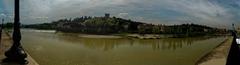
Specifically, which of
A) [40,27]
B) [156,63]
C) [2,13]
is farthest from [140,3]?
[2,13]

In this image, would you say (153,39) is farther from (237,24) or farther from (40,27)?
(40,27)

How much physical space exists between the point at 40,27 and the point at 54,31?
0.21 m

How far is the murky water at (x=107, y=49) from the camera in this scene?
14.7 feet

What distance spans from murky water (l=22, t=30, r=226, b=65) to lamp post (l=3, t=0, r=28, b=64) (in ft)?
0.46

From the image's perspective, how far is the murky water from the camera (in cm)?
449

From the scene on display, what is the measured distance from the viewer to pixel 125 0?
4543 millimetres

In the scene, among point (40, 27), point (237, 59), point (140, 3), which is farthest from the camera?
point (140, 3)

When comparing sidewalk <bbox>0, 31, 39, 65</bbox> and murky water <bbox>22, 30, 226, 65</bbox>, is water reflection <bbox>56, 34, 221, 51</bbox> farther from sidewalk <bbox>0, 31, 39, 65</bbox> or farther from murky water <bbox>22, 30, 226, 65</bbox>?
sidewalk <bbox>0, 31, 39, 65</bbox>

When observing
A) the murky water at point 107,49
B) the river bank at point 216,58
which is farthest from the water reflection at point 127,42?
the river bank at point 216,58

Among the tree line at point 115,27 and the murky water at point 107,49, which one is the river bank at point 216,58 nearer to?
the murky water at point 107,49

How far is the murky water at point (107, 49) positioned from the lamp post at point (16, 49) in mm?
139

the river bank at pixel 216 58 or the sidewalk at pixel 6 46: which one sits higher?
the sidewalk at pixel 6 46

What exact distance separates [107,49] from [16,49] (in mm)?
963

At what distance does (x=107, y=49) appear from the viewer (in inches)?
184
